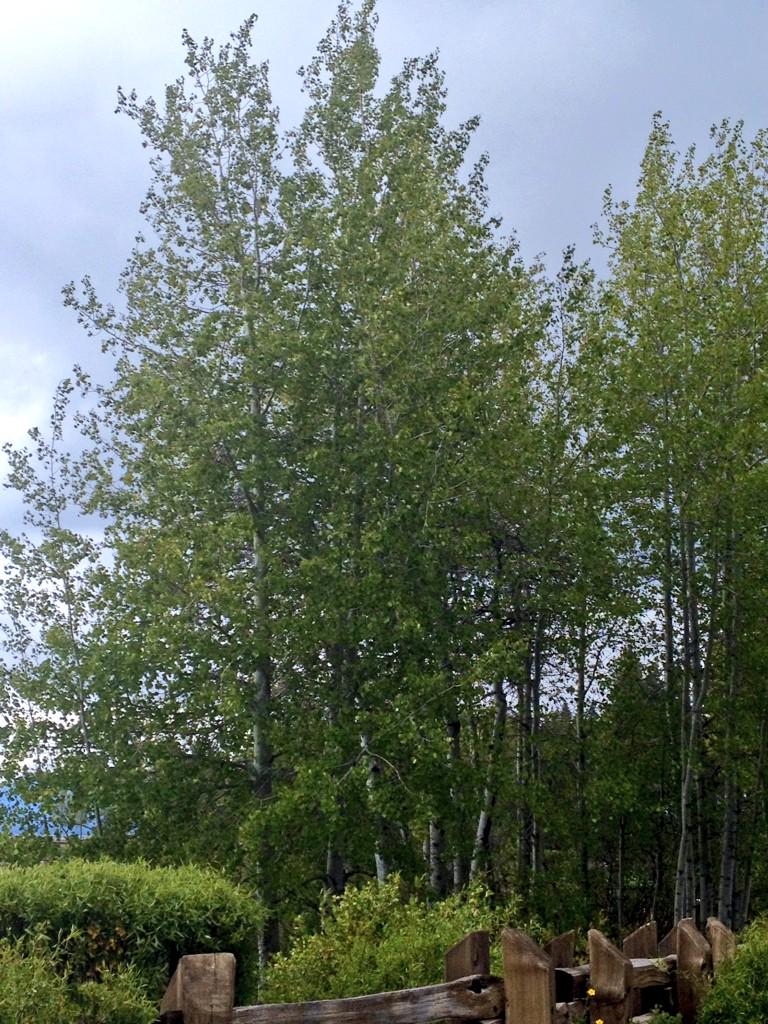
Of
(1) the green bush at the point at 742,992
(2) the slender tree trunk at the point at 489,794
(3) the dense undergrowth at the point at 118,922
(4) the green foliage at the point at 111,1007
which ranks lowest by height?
→ (1) the green bush at the point at 742,992

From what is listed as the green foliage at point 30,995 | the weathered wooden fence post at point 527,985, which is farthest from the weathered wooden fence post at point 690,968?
the green foliage at point 30,995

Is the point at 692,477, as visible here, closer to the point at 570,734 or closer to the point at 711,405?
the point at 711,405

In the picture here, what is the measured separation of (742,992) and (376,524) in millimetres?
9114

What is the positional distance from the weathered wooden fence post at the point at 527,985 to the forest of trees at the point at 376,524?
7.81m

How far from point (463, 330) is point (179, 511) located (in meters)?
5.01

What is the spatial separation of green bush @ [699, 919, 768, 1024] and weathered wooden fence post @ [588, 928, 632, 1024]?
926 mm

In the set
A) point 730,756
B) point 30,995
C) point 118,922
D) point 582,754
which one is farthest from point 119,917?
point 730,756

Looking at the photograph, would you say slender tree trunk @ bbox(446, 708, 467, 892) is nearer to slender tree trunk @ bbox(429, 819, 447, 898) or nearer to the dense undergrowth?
slender tree trunk @ bbox(429, 819, 447, 898)

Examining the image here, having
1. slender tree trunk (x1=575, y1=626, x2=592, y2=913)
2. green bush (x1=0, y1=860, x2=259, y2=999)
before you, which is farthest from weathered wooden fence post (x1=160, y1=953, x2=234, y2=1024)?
slender tree trunk (x1=575, y1=626, x2=592, y2=913)

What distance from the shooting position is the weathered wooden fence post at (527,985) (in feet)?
27.1

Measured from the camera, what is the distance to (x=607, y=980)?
9.38 meters

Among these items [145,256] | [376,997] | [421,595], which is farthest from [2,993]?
[145,256]

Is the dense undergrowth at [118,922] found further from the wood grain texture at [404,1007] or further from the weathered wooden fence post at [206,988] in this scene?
the wood grain texture at [404,1007]

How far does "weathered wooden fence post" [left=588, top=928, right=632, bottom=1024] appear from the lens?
9.31m
